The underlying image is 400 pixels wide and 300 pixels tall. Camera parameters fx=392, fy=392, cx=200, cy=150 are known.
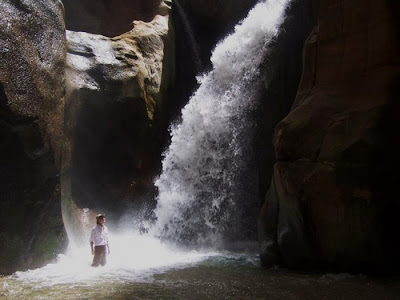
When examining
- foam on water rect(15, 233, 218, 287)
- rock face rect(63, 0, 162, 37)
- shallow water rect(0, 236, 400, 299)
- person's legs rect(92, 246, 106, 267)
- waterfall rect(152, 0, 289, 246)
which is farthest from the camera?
rock face rect(63, 0, 162, 37)

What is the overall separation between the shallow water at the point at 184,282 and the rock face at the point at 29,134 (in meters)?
0.51

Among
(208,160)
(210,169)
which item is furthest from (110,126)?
(210,169)

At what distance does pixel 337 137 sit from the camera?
566cm

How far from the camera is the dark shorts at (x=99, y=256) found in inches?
263

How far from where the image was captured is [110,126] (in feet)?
32.7

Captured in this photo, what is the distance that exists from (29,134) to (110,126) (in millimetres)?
3696

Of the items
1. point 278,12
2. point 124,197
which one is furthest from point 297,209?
point 278,12

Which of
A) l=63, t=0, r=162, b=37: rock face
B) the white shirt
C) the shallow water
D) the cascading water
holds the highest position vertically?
l=63, t=0, r=162, b=37: rock face

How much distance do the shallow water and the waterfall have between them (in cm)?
232

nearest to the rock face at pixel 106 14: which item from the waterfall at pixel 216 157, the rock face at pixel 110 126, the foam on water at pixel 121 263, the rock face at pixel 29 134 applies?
the rock face at pixel 110 126

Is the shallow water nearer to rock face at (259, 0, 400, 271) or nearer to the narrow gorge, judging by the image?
the narrow gorge

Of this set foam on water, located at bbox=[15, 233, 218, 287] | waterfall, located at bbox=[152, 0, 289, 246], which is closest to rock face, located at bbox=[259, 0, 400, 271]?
foam on water, located at bbox=[15, 233, 218, 287]

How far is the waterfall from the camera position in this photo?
31.7 ft

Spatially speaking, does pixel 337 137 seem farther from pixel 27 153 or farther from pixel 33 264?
pixel 33 264
